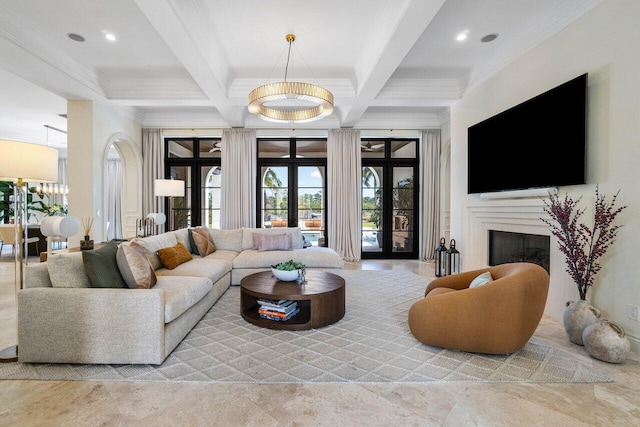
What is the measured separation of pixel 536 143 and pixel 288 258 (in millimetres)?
3399

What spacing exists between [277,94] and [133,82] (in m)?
3.07

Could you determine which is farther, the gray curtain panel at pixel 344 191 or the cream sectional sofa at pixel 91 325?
the gray curtain panel at pixel 344 191

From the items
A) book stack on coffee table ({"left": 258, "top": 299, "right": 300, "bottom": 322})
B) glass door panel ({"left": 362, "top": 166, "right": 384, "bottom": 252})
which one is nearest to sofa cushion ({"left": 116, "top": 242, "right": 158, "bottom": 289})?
book stack on coffee table ({"left": 258, "top": 299, "right": 300, "bottom": 322})

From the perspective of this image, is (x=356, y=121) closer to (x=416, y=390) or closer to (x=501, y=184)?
(x=501, y=184)

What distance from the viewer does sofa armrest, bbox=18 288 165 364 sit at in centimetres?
227

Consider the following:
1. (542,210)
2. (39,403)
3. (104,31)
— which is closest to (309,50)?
(104,31)

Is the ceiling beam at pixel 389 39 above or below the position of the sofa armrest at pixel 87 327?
above

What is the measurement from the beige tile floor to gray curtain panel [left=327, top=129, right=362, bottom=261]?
15.6 ft

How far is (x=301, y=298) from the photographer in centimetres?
294

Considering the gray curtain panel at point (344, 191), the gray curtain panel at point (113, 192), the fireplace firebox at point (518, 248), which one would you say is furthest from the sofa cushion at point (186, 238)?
the gray curtain panel at point (113, 192)

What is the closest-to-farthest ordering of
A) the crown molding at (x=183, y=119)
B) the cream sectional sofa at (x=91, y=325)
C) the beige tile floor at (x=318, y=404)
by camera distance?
the beige tile floor at (x=318, y=404)
the cream sectional sofa at (x=91, y=325)
the crown molding at (x=183, y=119)

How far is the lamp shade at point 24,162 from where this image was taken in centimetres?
235

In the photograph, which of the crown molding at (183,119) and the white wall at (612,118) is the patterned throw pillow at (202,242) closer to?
the crown molding at (183,119)

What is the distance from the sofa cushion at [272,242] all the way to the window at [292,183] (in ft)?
6.11
